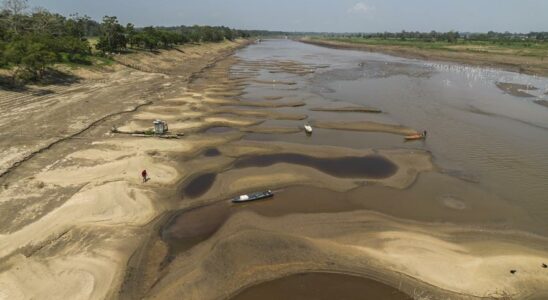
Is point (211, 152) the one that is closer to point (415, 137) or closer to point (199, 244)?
point (199, 244)

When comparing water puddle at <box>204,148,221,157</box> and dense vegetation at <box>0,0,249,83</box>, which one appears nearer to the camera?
water puddle at <box>204,148,221,157</box>

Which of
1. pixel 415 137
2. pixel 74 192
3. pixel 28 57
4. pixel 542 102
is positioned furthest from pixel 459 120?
pixel 28 57

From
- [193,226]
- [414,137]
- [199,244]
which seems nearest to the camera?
[199,244]

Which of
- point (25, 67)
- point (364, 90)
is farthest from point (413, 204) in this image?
point (25, 67)

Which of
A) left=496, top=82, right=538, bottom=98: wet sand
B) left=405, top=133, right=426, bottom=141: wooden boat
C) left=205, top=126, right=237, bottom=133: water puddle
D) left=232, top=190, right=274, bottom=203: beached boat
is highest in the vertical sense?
left=496, top=82, right=538, bottom=98: wet sand

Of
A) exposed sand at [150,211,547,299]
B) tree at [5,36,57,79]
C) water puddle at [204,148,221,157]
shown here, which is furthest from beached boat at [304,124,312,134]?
tree at [5,36,57,79]

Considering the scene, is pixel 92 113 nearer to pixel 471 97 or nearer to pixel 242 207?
pixel 242 207

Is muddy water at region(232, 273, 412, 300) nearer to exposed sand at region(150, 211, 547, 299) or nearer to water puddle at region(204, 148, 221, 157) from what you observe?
exposed sand at region(150, 211, 547, 299)
